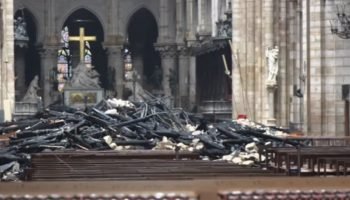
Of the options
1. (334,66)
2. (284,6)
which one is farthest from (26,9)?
(334,66)

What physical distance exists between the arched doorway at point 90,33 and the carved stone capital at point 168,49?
5.17m

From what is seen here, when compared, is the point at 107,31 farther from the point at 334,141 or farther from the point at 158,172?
the point at 158,172

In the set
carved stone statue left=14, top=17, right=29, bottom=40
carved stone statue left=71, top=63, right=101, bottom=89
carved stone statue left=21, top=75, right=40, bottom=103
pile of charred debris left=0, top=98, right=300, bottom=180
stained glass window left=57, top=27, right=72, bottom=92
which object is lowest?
pile of charred debris left=0, top=98, right=300, bottom=180

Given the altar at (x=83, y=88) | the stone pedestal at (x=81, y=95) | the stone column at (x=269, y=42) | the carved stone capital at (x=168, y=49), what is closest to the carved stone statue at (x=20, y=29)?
the altar at (x=83, y=88)

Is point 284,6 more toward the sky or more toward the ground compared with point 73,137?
more toward the sky

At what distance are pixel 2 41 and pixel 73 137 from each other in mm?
20299

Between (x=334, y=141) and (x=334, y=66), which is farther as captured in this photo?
(x=334, y=66)

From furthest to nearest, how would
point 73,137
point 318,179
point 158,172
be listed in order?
point 73,137
point 158,172
point 318,179

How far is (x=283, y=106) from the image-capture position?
3728cm

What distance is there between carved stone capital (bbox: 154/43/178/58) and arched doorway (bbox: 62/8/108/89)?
5168 millimetres

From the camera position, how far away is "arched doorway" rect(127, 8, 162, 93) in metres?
68.2

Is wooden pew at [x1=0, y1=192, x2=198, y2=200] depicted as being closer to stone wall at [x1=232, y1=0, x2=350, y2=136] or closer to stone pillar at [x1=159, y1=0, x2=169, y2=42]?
stone wall at [x1=232, y1=0, x2=350, y2=136]

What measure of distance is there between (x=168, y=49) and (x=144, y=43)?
471 cm

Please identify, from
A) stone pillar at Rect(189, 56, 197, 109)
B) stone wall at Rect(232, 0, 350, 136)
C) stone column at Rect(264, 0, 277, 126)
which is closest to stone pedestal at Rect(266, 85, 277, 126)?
stone column at Rect(264, 0, 277, 126)
